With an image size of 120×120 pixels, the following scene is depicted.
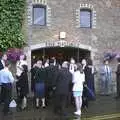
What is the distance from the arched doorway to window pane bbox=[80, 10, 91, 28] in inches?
49.8

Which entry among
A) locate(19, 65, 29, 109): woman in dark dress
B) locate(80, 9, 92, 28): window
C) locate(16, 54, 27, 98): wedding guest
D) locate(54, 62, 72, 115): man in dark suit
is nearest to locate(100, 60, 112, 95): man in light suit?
locate(80, 9, 92, 28): window

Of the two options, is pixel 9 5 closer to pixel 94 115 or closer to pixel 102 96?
pixel 102 96

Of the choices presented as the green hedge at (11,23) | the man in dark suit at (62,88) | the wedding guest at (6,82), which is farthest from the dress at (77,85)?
the green hedge at (11,23)

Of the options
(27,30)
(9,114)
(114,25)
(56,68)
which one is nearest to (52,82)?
(56,68)

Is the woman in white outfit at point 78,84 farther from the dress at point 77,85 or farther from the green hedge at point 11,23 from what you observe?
the green hedge at point 11,23

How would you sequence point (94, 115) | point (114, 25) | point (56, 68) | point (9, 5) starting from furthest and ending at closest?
point (114, 25) → point (9, 5) → point (56, 68) → point (94, 115)

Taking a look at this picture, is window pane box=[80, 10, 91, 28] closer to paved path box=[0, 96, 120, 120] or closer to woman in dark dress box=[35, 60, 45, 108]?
paved path box=[0, 96, 120, 120]

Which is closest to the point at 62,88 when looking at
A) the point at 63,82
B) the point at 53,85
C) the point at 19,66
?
the point at 63,82

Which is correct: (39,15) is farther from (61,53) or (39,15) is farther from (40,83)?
(40,83)

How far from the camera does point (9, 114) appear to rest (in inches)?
656

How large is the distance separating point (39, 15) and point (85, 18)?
257 centimetres

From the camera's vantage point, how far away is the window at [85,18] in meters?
24.1

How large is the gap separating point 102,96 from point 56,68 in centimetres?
620

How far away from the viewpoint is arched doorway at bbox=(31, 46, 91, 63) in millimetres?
23484
